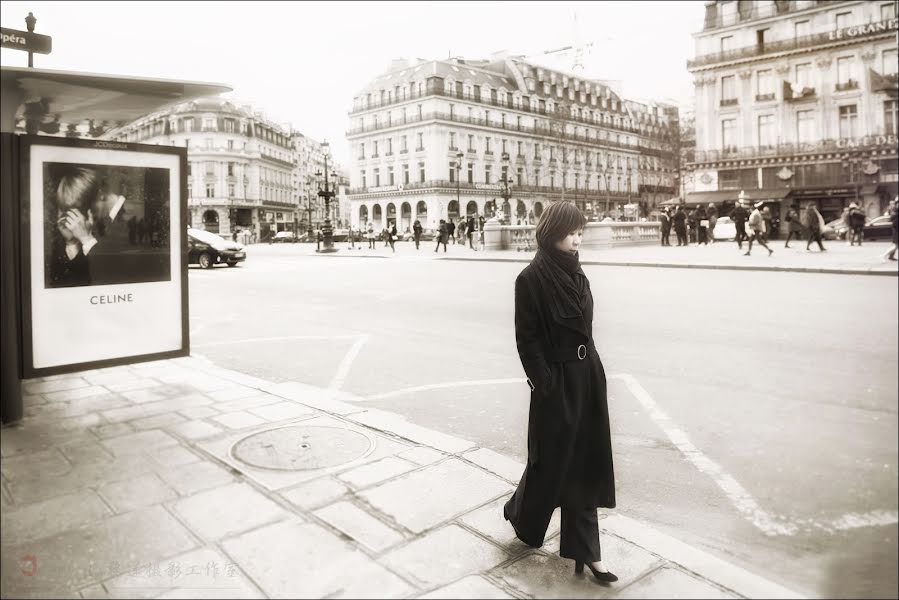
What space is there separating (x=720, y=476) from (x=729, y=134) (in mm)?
52243

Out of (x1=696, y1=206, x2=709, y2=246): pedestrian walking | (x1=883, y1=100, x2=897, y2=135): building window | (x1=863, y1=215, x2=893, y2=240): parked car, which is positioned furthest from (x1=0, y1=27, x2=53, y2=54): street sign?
(x1=883, y1=100, x2=897, y2=135): building window

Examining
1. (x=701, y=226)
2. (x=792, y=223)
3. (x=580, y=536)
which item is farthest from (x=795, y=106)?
(x=580, y=536)

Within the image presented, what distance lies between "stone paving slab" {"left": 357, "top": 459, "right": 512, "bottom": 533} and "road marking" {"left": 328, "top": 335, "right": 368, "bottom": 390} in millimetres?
2583

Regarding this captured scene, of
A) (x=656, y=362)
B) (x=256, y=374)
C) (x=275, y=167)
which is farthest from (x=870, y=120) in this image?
(x=275, y=167)

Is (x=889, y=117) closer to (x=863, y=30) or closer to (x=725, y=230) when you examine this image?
(x=863, y=30)

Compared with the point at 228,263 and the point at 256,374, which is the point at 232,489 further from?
the point at 228,263

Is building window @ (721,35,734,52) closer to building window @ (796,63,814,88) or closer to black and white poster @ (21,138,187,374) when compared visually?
building window @ (796,63,814,88)

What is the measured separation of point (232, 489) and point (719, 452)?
3100 millimetres

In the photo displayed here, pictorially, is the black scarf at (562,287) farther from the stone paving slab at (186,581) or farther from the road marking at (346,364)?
the road marking at (346,364)

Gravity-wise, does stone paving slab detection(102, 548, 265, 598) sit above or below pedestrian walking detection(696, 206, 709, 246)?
below

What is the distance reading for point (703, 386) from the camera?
590cm

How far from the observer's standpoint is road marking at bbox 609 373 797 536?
3.34 metres

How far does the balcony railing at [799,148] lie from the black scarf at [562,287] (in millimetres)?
50094

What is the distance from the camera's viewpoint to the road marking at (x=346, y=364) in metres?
6.21
